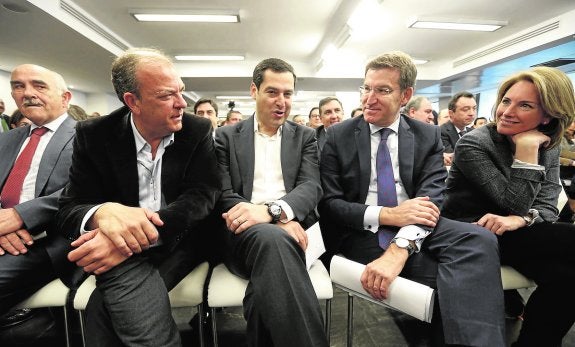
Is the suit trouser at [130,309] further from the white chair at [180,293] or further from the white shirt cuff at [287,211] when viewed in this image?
the white shirt cuff at [287,211]

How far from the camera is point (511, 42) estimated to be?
585 centimetres

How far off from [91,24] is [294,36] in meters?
3.56

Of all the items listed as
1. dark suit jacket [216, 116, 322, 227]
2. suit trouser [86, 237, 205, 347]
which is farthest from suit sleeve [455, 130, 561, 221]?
suit trouser [86, 237, 205, 347]

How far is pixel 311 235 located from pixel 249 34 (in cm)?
538

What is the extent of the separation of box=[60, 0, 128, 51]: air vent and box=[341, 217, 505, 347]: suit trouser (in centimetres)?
534

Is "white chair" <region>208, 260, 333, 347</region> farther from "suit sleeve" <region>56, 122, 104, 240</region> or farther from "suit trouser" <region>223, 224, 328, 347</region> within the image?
"suit sleeve" <region>56, 122, 104, 240</region>

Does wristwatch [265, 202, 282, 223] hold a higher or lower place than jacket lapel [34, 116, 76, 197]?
lower

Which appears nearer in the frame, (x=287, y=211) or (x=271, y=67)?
(x=287, y=211)

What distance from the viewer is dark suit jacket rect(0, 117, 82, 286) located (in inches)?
50.8

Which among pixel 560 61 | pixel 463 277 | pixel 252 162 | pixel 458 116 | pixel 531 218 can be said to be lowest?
pixel 463 277

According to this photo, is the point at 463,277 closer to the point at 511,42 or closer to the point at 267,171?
the point at 267,171

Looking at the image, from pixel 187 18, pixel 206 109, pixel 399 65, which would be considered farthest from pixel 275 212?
pixel 187 18

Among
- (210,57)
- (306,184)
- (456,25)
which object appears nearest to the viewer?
(306,184)

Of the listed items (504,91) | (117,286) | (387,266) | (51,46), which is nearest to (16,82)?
(117,286)
